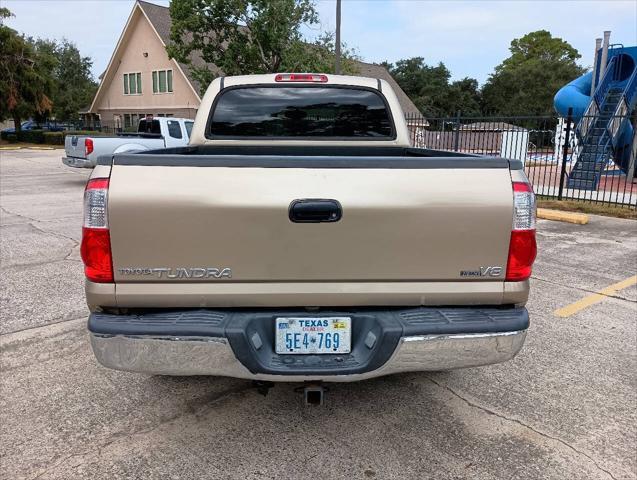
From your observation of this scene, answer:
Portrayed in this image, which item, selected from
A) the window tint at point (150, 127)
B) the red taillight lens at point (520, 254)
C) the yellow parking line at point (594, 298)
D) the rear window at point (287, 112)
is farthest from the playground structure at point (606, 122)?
the red taillight lens at point (520, 254)

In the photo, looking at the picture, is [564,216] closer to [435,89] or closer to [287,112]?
[287,112]

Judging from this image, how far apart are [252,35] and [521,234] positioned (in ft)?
64.9

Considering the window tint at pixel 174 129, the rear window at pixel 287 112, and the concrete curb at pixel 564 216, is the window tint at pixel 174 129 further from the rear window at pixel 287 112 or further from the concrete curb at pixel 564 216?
the rear window at pixel 287 112

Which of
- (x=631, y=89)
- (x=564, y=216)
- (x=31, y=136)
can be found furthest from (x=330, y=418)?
(x=31, y=136)

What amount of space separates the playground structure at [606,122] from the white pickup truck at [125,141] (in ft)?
36.9

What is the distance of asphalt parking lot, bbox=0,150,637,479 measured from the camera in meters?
2.65

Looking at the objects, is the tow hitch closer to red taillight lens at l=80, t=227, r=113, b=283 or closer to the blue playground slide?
red taillight lens at l=80, t=227, r=113, b=283

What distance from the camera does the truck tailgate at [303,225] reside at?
7.78 feet

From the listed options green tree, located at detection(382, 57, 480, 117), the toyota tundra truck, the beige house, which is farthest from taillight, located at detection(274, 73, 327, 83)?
green tree, located at detection(382, 57, 480, 117)

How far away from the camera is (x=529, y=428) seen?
302cm

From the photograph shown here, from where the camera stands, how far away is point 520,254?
256cm

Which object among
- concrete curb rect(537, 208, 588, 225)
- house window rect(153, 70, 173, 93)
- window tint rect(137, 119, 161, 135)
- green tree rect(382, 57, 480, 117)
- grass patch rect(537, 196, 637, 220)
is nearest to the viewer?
concrete curb rect(537, 208, 588, 225)

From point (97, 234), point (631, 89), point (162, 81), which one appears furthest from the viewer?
point (162, 81)

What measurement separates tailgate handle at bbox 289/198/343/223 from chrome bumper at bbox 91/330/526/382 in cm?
67
